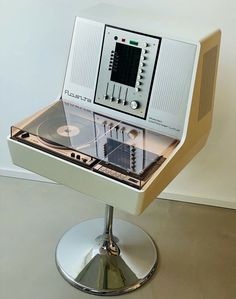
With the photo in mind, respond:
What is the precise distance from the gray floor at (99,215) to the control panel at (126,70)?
725 mm

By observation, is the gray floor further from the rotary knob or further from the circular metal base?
the rotary knob

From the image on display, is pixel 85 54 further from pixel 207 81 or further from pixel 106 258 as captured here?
pixel 106 258

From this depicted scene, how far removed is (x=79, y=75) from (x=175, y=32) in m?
0.37

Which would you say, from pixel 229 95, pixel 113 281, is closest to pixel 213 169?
pixel 229 95

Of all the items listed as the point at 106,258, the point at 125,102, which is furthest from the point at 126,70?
the point at 106,258

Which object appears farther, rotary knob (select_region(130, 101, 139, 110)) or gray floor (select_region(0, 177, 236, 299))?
gray floor (select_region(0, 177, 236, 299))

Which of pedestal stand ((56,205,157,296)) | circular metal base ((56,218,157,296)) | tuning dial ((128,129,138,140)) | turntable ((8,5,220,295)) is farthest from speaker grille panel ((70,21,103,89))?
circular metal base ((56,218,157,296))

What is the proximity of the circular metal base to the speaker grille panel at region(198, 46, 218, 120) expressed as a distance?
2.30 ft

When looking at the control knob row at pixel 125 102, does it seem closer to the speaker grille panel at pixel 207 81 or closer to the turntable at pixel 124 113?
the turntable at pixel 124 113

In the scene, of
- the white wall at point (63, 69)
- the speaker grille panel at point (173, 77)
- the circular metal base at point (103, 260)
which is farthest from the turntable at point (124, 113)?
the circular metal base at point (103, 260)

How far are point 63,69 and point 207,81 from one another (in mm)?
744

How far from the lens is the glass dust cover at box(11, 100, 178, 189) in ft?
4.22

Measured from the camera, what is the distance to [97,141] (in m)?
1.39

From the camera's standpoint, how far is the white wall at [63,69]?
1720 mm
